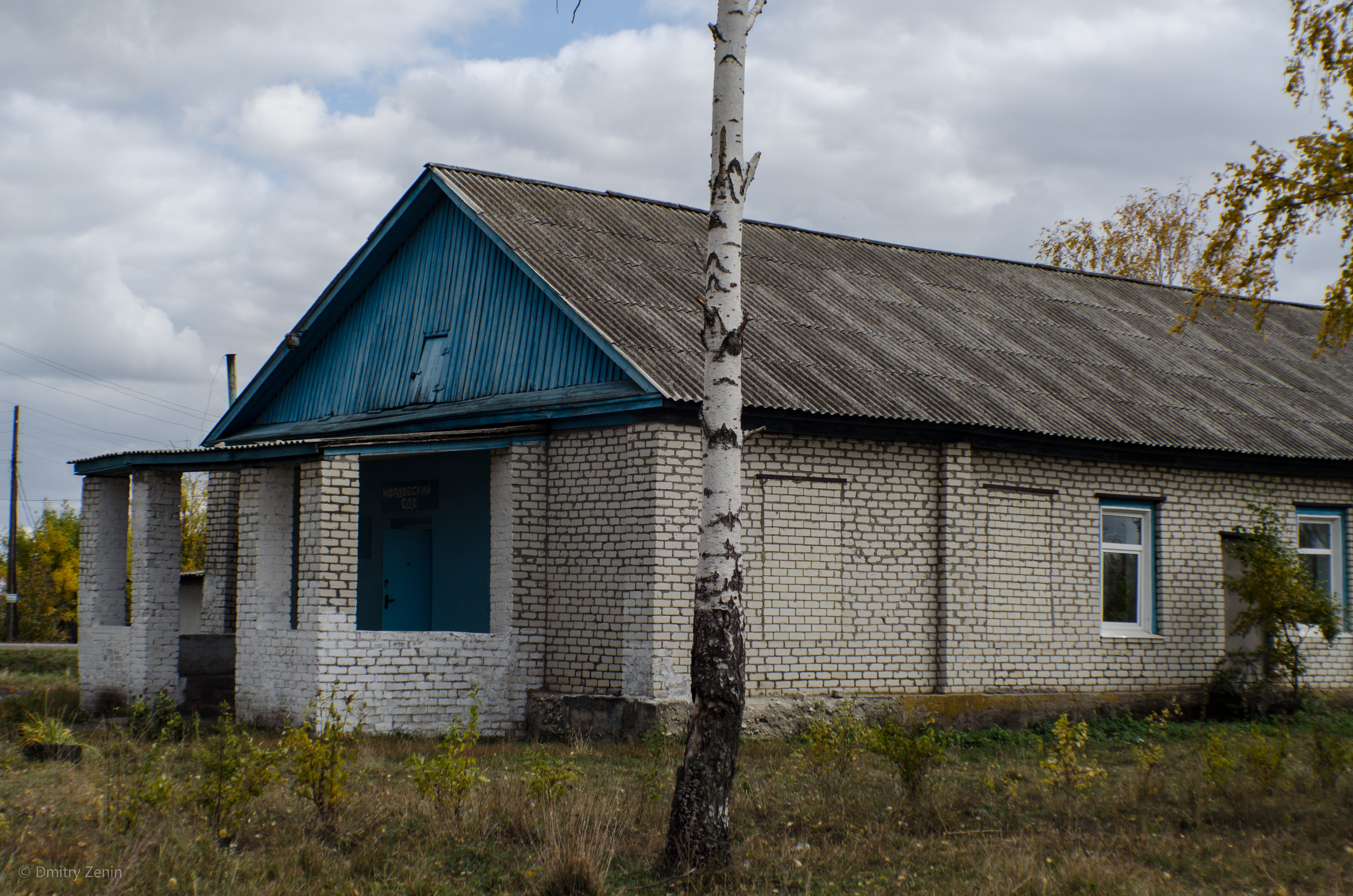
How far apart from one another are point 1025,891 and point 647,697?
5.15m

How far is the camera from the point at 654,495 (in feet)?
36.0

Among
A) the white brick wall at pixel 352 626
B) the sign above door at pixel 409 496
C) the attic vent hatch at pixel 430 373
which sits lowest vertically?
the white brick wall at pixel 352 626

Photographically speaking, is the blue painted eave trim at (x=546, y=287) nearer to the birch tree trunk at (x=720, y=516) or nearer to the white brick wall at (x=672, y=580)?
the white brick wall at (x=672, y=580)

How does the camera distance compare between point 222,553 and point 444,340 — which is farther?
point 222,553

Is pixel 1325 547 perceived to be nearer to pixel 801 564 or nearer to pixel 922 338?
pixel 922 338

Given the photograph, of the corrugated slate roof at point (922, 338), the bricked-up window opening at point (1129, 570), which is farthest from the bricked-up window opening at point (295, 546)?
the bricked-up window opening at point (1129, 570)

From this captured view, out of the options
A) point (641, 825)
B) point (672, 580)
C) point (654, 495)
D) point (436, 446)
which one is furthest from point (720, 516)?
point (436, 446)

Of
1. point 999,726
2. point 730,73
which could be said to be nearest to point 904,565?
point 999,726

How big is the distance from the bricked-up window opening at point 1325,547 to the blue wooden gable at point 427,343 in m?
9.75

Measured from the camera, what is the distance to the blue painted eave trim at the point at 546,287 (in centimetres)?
1093

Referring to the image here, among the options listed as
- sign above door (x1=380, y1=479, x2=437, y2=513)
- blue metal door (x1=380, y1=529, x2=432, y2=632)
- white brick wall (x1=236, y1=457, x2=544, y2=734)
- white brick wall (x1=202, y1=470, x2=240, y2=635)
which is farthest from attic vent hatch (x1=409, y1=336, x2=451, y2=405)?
white brick wall (x1=202, y1=470, x2=240, y2=635)

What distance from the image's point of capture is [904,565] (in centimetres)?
1234

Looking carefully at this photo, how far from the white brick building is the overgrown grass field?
204 centimetres

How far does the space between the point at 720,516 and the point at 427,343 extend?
862 centimetres
